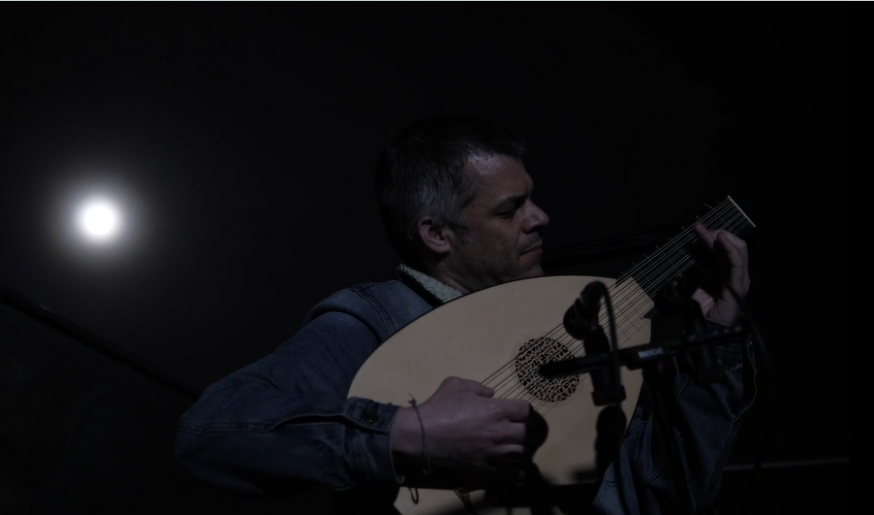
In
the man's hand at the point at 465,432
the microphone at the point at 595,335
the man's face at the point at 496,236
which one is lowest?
the man's hand at the point at 465,432

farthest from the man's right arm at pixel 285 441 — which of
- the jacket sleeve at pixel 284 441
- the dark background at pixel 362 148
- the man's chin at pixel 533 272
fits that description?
the dark background at pixel 362 148

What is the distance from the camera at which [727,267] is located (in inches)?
51.3

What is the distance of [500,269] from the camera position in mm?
1465

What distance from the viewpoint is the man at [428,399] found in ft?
3.34

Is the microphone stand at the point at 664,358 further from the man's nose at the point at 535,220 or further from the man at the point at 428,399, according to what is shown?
the man's nose at the point at 535,220

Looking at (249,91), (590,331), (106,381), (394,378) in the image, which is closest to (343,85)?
(249,91)

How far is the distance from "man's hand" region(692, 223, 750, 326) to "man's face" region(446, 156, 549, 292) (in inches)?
12.3

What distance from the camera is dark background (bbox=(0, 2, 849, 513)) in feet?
8.00

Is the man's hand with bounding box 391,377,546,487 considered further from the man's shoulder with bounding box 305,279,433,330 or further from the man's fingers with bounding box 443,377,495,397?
the man's shoulder with bounding box 305,279,433,330

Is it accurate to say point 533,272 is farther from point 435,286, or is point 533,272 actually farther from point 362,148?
point 362,148

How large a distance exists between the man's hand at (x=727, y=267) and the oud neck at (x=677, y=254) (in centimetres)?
3

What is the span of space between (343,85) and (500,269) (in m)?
1.44

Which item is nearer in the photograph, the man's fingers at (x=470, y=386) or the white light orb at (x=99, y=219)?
the man's fingers at (x=470, y=386)

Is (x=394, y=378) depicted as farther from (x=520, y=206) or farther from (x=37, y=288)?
(x=37, y=288)
